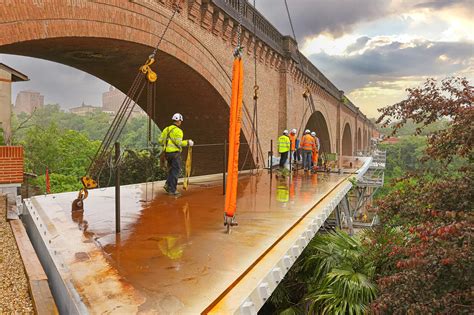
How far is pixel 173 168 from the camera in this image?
293 inches

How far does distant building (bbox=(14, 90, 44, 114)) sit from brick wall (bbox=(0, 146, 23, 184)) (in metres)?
97.3

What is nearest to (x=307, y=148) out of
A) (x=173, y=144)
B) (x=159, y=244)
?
(x=173, y=144)

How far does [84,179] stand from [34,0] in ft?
8.75

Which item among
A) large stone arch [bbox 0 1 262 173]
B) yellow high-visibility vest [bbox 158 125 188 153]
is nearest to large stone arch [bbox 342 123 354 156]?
large stone arch [bbox 0 1 262 173]

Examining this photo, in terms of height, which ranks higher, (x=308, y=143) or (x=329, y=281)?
(x=308, y=143)

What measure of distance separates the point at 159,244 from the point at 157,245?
38 millimetres

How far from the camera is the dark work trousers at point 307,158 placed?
14.4m

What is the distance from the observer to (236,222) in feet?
17.9

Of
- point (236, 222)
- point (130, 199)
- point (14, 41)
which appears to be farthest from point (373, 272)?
point (14, 41)

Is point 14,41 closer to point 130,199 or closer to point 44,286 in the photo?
point 130,199

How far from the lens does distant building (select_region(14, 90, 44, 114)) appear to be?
98.4 m

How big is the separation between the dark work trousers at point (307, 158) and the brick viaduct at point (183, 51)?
1673mm

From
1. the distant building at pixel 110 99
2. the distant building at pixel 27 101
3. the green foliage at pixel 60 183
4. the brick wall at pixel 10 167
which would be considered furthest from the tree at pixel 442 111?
the distant building at pixel 110 99

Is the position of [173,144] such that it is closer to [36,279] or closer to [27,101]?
[36,279]
